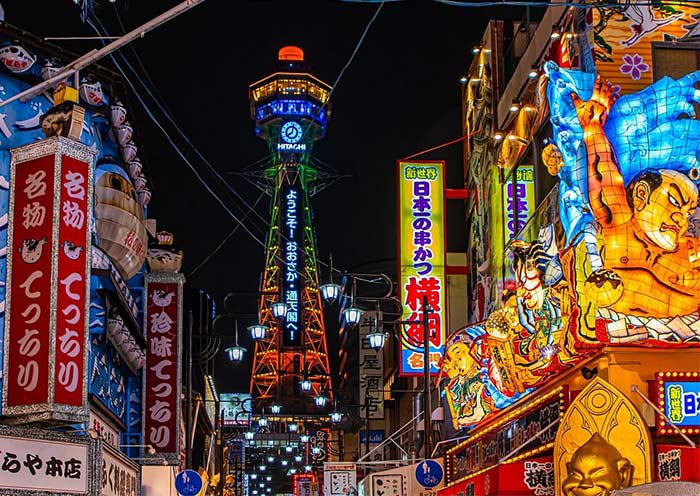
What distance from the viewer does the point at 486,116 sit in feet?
103

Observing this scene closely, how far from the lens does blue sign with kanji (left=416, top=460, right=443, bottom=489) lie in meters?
27.7

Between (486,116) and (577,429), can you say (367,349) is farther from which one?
(577,429)

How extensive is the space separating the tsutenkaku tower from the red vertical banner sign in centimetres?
10006

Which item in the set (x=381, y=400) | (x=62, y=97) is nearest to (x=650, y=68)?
(x=62, y=97)

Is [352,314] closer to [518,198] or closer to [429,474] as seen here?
[429,474]

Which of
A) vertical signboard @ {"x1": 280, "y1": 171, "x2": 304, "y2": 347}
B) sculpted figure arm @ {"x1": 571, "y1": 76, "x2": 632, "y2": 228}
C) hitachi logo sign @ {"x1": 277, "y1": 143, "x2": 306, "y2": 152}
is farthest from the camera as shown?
hitachi logo sign @ {"x1": 277, "y1": 143, "x2": 306, "y2": 152}

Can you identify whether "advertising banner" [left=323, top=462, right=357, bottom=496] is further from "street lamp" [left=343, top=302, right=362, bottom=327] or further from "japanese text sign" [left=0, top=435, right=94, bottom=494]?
"japanese text sign" [left=0, top=435, right=94, bottom=494]

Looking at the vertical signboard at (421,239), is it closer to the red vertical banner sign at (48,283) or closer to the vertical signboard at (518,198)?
the vertical signboard at (518,198)

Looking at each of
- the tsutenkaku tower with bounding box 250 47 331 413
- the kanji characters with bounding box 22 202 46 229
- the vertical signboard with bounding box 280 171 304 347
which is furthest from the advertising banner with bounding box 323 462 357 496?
the vertical signboard with bounding box 280 171 304 347

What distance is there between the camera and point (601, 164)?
777 inches

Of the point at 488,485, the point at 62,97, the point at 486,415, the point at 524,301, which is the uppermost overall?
the point at 62,97

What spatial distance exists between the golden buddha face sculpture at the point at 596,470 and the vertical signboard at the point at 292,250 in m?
99.1

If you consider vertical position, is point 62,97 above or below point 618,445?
above

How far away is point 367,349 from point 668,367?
4838 centimetres
